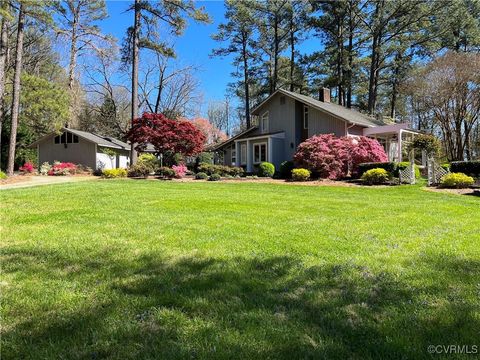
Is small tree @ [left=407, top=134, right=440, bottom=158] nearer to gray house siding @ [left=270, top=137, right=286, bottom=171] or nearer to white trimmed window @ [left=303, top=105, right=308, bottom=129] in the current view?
white trimmed window @ [left=303, top=105, right=308, bottom=129]

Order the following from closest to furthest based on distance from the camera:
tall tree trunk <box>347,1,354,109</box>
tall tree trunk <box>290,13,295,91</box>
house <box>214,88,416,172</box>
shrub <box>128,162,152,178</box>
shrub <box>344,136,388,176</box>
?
shrub <box>344,136,388,176</box>
shrub <box>128,162,152,178</box>
house <box>214,88,416,172</box>
tall tree trunk <box>347,1,354,109</box>
tall tree trunk <box>290,13,295,91</box>

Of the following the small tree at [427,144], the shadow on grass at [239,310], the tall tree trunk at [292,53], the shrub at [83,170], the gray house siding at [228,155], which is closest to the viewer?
the shadow on grass at [239,310]

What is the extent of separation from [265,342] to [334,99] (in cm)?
3905

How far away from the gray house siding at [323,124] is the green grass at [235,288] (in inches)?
645

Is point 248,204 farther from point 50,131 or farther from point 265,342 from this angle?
point 50,131

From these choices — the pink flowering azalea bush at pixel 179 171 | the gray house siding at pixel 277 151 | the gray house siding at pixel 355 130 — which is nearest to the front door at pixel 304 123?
the gray house siding at pixel 277 151

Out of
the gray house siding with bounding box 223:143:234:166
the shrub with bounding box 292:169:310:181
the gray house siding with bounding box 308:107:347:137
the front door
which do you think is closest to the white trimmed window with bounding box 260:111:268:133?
the front door

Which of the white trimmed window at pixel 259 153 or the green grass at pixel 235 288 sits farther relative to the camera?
the white trimmed window at pixel 259 153

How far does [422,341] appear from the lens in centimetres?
236

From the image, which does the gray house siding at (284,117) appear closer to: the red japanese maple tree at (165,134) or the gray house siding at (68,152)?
the red japanese maple tree at (165,134)

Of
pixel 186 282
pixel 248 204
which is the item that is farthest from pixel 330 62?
pixel 186 282

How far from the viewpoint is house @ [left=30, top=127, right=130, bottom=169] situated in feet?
86.5

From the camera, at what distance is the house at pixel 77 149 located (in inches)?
1038

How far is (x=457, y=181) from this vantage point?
12906 millimetres
